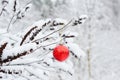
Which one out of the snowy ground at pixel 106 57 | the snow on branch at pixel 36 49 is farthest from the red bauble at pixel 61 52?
the snowy ground at pixel 106 57

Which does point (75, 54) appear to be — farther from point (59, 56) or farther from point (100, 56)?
point (100, 56)

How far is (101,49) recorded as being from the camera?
40.6 feet

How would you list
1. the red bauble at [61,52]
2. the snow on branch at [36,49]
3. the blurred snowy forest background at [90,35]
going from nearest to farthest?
the snow on branch at [36,49] → the red bauble at [61,52] → the blurred snowy forest background at [90,35]

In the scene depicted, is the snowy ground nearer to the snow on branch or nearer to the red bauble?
the snow on branch

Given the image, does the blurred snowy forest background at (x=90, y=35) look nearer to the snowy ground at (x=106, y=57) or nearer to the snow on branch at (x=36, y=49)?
the snowy ground at (x=106, y=57)

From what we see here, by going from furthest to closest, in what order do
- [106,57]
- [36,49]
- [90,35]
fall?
[106,57]
[90,35]
[36,49]

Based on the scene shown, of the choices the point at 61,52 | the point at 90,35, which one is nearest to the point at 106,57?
the point at 90,35

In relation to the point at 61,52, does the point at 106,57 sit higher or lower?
higher

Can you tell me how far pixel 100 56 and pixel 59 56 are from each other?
967 centimetres

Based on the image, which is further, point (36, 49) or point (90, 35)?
point (90, 35)

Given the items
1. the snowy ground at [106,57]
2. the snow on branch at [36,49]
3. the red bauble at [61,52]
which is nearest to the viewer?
the snow on branch at [36,49]

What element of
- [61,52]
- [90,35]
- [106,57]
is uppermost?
[106,57]

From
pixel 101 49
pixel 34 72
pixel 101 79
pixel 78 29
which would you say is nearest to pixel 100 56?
pixel 101 49

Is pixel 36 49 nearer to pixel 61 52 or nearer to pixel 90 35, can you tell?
pixel 61 52
